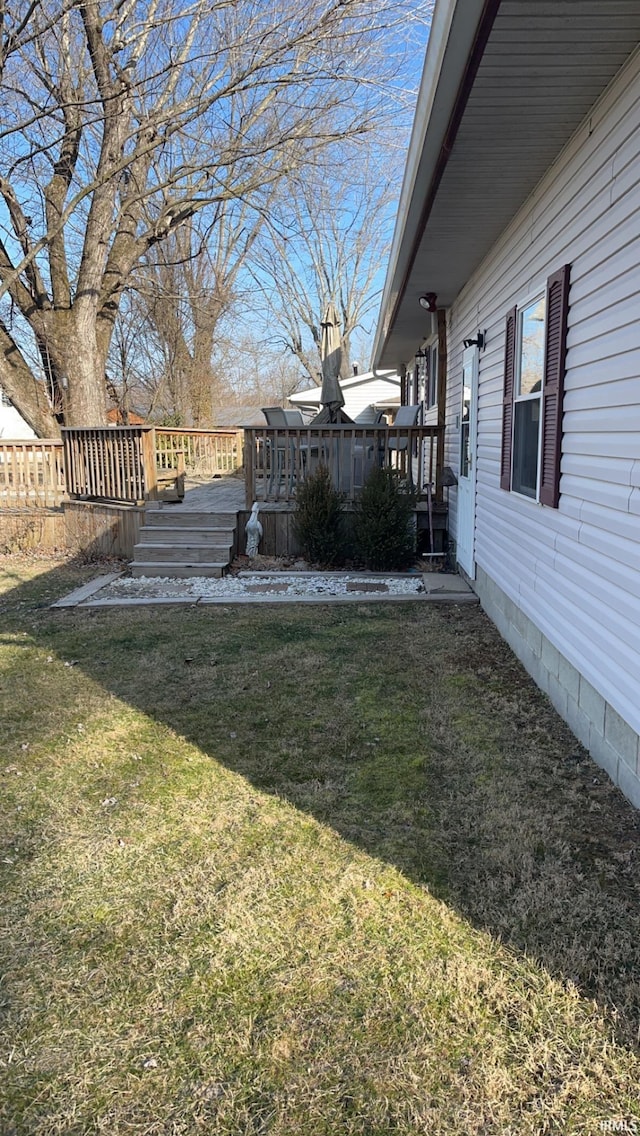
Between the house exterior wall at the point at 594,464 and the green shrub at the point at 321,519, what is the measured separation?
9.57 feet

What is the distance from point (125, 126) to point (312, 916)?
14125mm

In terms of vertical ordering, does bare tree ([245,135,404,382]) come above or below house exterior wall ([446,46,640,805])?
above

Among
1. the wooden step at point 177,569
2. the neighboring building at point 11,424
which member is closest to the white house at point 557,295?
the wooden step at point 177,569

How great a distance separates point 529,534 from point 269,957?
3226 mm

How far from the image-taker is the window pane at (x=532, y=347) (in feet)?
14.4

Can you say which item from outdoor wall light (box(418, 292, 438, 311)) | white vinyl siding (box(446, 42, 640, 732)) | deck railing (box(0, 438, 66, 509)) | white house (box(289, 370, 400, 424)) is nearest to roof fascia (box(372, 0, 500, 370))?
white vinyl siding (box(446, 42, 640, 732))

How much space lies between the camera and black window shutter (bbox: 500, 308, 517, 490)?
507 cm

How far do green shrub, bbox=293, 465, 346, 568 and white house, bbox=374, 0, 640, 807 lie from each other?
7.02 ft

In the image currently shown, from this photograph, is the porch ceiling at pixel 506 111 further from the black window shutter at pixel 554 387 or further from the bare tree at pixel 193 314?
the bare tree at pixel 193 314

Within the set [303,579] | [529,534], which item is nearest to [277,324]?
[303,579]

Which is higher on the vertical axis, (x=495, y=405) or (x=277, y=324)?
(x=277, y=324)

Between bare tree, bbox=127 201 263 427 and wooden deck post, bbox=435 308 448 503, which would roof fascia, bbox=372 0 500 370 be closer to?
wooden deck post, bbox=435 308 448 503

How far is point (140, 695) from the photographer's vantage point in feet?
13.3

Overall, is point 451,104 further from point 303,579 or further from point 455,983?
point 303,579
